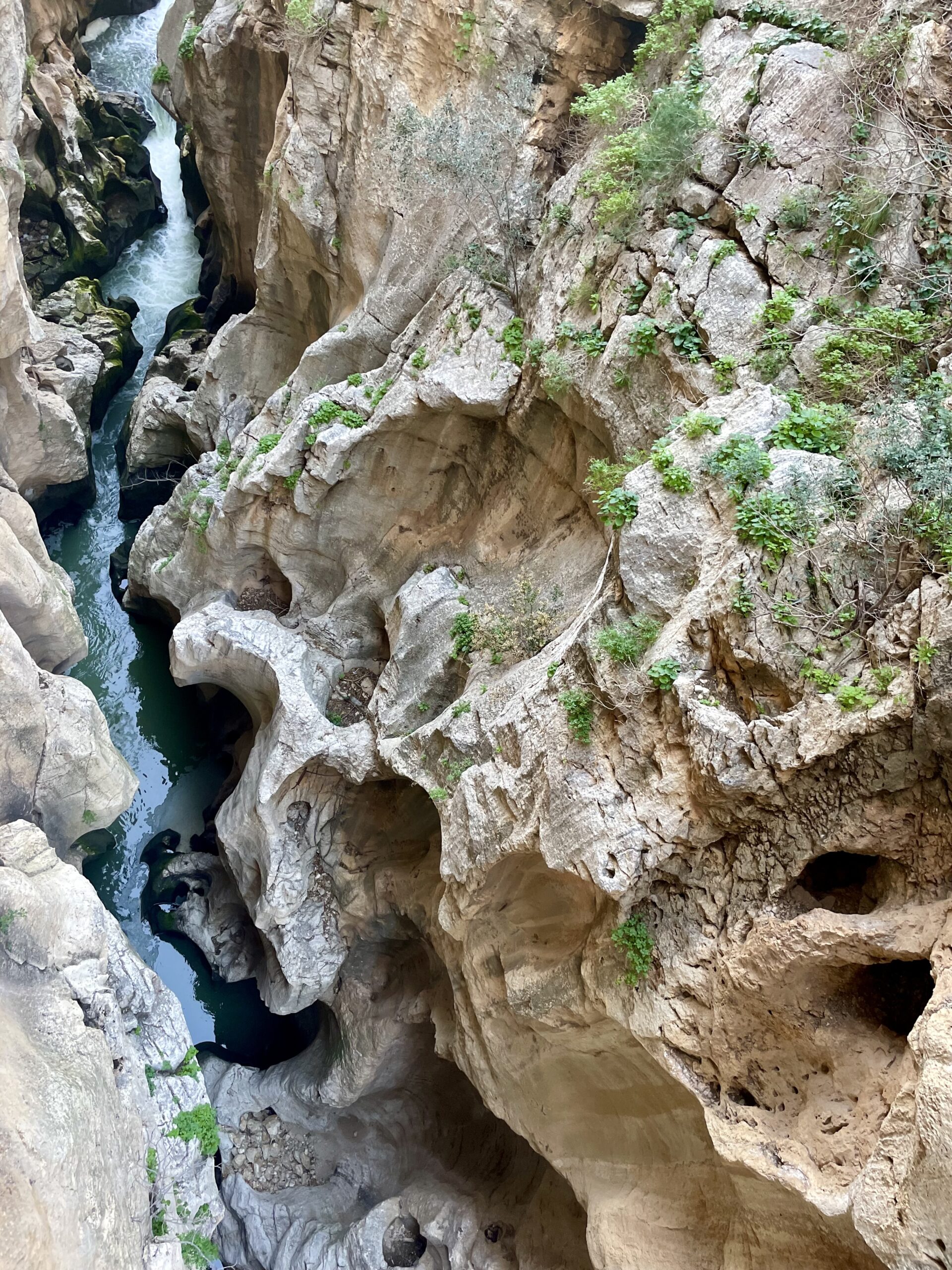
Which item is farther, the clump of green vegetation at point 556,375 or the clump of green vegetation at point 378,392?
the clump of green vegetation at point 378,392

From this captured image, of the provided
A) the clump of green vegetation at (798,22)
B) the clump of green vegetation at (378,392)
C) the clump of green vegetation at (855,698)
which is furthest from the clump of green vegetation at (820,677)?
the clump of green vegetation at (378,392)

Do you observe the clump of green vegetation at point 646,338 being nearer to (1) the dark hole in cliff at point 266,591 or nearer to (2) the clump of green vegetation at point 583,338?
(2) the clump of green vegetation at point 583,338

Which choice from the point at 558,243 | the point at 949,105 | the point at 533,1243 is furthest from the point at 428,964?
the point at 949,105

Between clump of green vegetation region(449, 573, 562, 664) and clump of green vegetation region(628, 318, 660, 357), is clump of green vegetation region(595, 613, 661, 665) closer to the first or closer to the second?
clump of green vegetation region(449, 573, 562, 664)

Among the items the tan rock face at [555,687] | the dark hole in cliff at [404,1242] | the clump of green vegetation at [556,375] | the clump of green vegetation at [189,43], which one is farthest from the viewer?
the clump of green vegetation at [189,43]

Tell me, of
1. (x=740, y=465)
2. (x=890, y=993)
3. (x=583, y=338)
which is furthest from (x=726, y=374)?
(x=890, y=993)

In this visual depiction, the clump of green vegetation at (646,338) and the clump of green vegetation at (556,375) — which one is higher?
the clump of green vegetation at (646,338)
